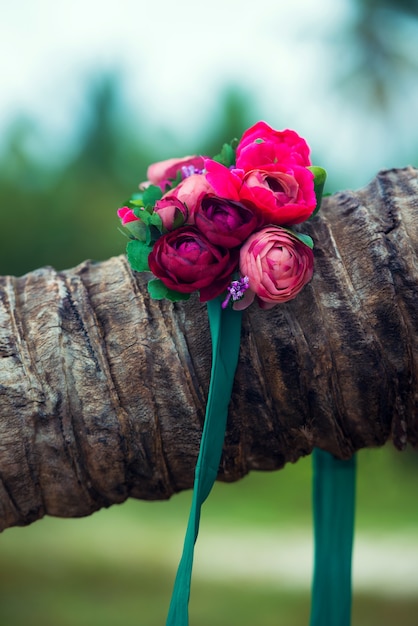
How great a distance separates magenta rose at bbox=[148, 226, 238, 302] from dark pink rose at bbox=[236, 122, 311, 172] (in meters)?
0.16

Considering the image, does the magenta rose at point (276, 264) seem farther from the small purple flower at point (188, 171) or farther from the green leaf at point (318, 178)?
the small purple flower at point (188, 171)

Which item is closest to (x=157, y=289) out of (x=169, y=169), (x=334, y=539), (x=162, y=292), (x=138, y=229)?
(x=162, y=292)

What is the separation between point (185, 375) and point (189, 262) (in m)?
0.19

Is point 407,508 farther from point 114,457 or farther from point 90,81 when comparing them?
point 90,81

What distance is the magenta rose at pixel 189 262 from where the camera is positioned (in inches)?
44.3

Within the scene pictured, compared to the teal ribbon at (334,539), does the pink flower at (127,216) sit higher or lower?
higher

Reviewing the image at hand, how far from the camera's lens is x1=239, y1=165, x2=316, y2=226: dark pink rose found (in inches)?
44.6

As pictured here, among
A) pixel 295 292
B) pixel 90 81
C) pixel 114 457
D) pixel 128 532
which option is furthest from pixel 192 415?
pixel 90 81

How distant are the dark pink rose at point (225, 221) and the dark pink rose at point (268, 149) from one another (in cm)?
8

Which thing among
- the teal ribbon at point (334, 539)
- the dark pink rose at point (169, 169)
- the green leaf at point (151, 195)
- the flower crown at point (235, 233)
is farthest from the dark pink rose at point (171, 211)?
the teal ribbon at point (334, 539)

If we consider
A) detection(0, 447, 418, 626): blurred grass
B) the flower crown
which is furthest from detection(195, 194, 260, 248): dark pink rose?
detection(0, 447, 418, 626): blurred grass

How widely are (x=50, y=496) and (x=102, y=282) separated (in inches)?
14.8

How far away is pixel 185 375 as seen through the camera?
1.17m

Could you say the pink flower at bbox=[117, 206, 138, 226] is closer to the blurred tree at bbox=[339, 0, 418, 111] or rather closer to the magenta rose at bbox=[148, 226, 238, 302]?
the magenta rose at bbox=[148, 226, 238, 302]
